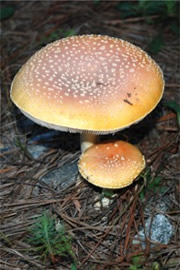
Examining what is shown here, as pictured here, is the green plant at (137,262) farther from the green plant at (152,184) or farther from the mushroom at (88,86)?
the mushroom at (88,86)

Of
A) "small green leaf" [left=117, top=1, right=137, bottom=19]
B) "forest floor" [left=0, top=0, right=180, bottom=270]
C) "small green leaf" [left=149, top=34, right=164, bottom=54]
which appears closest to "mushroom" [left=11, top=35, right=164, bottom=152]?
"forest floor" [left=0, top=0, right=180, bottom=270]

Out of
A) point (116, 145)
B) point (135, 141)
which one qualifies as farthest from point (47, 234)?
point (135, 141)

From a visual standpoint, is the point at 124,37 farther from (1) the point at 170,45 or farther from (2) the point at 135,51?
(2) the point at 135,51

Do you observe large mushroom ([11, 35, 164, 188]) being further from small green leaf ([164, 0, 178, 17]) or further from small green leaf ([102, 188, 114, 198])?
small green leaf ([164, 0, 178, 17])

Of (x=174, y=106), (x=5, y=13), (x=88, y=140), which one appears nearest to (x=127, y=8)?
(x=5, y=13)

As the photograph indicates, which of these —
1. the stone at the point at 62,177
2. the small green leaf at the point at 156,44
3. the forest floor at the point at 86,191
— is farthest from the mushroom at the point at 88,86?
the small green leaf at the point at 156,44

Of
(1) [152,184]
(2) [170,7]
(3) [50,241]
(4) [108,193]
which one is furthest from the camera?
(2) [170,7]

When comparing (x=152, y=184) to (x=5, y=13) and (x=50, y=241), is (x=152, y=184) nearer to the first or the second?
(x=50, y=241)
